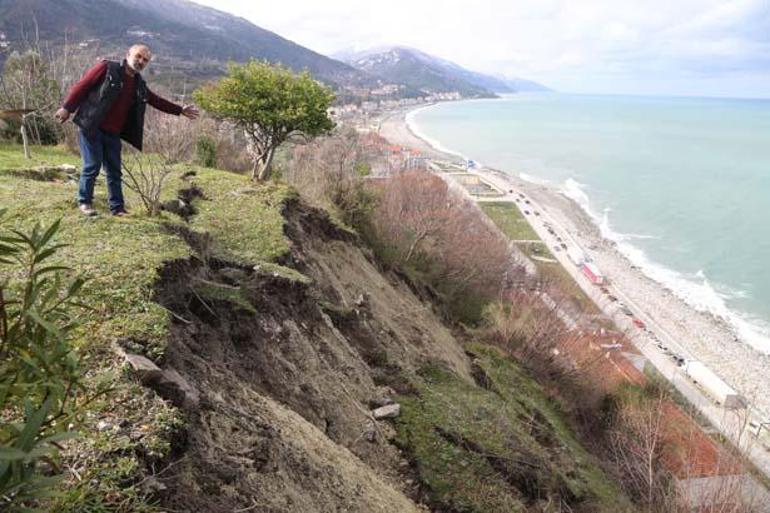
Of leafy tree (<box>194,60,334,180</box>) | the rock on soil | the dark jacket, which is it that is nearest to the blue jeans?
the dark jacket

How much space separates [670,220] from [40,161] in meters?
54.6

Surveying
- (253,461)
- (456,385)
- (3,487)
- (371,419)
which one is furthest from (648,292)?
(3,487)

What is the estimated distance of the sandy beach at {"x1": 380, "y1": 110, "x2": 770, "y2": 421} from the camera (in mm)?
27703

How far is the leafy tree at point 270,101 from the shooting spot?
41.3 ft

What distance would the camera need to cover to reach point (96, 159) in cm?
640

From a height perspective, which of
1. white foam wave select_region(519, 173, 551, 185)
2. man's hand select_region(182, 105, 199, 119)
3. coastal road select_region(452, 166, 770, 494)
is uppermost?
man's hand select_region(182, 105, 199, 119)

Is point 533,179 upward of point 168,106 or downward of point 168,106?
downward

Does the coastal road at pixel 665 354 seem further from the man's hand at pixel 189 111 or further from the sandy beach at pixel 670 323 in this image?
the man's hand at pixel 189 111

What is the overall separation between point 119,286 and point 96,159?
2.24 m

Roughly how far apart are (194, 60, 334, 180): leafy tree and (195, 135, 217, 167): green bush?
3.91 meters

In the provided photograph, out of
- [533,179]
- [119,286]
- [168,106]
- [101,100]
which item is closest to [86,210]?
[101,100]

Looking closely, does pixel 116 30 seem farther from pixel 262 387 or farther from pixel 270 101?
pixel 262 387

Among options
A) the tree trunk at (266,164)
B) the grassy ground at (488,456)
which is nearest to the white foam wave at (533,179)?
the tree trunk at (266,164)

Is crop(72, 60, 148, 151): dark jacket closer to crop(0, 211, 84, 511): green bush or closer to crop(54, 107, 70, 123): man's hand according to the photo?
crop(54, 107, 70, 123): man's hand
